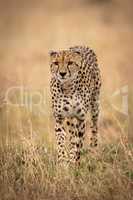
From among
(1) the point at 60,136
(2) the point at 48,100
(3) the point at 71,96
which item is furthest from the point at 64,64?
(2) the point at 48,100

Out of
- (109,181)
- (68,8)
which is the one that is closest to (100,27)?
(68,8)

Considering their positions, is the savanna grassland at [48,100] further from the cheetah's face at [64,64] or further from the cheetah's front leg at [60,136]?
the cheetah's face at [64,64]

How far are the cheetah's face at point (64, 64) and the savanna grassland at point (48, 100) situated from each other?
529mm

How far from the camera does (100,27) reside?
68.7 feet

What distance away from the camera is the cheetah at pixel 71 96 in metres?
8.98

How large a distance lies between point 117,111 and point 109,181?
18.5 ft

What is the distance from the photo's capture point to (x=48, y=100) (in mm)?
12219

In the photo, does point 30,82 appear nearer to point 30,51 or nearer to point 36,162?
point 30,51

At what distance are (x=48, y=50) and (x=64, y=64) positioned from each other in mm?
9063

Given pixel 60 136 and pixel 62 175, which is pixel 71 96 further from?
pixel 62 175

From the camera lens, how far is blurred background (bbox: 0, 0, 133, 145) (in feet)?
40.2

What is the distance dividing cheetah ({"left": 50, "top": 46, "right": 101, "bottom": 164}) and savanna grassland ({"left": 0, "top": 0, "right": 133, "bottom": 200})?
0.38 feet

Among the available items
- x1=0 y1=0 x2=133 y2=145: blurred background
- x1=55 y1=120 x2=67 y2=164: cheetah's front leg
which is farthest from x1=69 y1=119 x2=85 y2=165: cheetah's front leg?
x1=0 y1=0 x2=133 y2=145: blurred background

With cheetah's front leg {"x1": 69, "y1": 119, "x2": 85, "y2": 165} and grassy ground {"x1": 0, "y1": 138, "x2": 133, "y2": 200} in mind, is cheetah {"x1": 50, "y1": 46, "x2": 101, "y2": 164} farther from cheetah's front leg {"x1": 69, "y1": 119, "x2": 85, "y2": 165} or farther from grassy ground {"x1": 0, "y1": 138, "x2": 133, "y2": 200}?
grassy ground {"x1": 0, "y1": 138, "x2": 133, "y2": 200}
